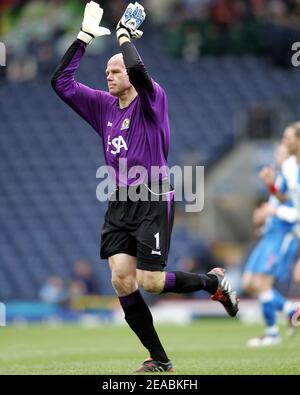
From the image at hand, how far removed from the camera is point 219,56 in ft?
87.7

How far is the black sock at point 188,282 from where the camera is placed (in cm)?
897

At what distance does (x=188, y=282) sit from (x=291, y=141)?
174 inches

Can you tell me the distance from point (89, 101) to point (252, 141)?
13703 mm

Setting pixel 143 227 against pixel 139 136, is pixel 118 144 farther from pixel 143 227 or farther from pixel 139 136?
pixel 143 227

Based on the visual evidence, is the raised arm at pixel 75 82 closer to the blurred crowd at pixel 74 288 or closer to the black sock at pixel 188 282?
the black sock at pixel 188 282

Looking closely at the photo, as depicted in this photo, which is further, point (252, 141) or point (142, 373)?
point (252, 141)

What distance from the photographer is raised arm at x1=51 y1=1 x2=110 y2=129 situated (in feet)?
30.7

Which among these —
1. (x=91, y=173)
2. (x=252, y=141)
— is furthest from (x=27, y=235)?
(x=252, y=141)

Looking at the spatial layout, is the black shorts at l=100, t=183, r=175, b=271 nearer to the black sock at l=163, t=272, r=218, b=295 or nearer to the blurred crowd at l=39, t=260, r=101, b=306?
the black sock at l=163, t=272, r=218, b=295

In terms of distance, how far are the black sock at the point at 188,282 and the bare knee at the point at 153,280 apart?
0.21 feet

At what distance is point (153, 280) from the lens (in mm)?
8844

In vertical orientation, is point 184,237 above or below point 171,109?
below

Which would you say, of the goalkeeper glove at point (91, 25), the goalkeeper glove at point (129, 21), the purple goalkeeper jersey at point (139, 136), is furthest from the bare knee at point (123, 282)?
the goalkeeper glove at point (91, 25)

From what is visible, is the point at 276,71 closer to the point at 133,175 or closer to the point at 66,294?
the point at 66,294
